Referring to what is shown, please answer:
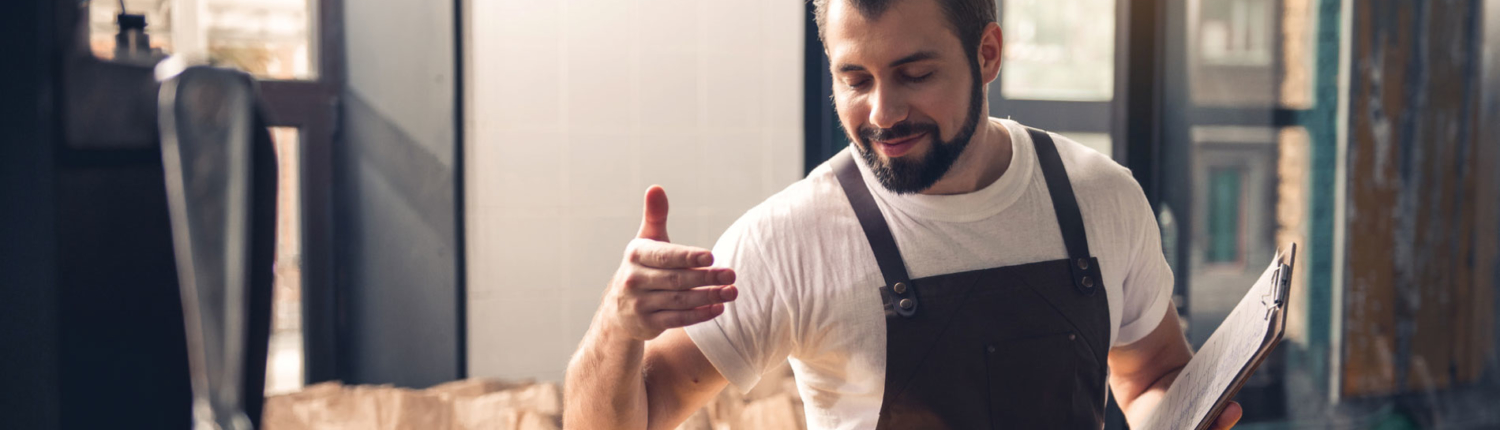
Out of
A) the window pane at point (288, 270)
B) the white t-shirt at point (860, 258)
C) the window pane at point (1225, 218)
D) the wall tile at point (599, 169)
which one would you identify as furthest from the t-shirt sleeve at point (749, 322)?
the window pane at point (1225, 218)

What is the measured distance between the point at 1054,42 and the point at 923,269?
1.92m

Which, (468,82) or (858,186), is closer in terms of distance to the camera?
(858,186)

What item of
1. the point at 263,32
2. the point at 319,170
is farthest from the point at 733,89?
the point at 263,32

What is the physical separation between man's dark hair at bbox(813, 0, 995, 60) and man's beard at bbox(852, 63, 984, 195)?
3 cm

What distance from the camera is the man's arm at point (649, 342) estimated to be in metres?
0.83

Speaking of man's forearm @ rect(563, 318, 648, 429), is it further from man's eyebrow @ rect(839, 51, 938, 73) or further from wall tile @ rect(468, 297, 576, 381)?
wall tile @ rect(468, 297, 576, 381)

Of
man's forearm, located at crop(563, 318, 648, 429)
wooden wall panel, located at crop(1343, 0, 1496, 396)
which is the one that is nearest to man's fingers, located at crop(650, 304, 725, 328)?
man's forearm, located at crop(563, 318, 648, 429)

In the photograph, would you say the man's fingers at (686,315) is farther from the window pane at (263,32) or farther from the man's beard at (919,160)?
the window pane at (263,32)

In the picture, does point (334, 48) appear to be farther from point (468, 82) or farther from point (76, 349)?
point (76, 349)

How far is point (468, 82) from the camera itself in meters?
2.82

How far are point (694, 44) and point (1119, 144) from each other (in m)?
1.24

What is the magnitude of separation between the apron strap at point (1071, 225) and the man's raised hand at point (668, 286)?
1.92 feet

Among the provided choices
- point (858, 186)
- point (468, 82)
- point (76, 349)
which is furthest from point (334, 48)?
point (76, 349)

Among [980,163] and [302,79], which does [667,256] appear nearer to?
[980,163]
